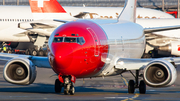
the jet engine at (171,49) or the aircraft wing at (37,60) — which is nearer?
the aircraft wing at (37,60)

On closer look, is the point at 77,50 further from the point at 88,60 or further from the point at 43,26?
the point at 43,26

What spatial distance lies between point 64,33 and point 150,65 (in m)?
3.36

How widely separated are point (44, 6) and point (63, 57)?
968 inches

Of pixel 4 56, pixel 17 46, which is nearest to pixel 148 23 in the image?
pixel 17 46

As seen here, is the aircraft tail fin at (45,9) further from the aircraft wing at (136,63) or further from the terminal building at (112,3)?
the terminal building at (112,3)

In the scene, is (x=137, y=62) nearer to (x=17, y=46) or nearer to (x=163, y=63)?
(x=163, y=63)

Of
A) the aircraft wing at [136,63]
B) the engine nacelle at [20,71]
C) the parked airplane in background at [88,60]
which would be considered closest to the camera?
the parked airplane in background at [88,60]

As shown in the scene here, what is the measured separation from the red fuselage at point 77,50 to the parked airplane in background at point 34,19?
22163mm

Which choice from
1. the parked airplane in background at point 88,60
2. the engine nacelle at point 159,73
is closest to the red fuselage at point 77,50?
the parked airplane in background at point 88,60

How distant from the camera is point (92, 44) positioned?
13203mm

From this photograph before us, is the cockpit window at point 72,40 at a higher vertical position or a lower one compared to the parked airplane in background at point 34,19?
higher

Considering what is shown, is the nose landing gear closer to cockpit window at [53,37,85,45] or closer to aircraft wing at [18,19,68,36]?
cockpit window at [53,37,85,45]

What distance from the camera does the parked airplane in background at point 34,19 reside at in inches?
1425

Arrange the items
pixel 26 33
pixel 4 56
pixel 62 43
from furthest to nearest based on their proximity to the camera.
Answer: pixel 26 33
pixel 4 56
pixel 62 43
